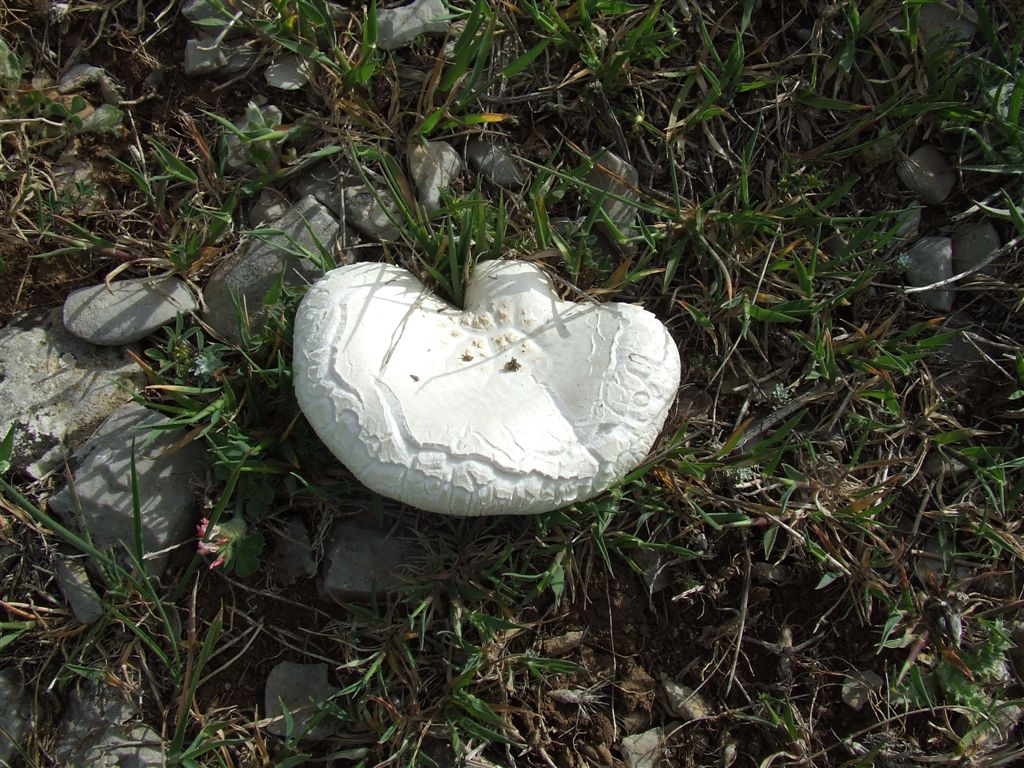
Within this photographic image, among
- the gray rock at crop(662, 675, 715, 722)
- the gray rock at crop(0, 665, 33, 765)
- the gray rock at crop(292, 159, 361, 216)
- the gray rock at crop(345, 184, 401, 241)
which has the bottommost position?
the gray rock at crop(662, 675, 715, 722)

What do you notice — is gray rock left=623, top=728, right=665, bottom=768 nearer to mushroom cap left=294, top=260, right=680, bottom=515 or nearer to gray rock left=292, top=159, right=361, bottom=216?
mushroom cap left=294, top=260, right=680, bottom=515

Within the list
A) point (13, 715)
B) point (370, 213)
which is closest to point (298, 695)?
point (13, 715)

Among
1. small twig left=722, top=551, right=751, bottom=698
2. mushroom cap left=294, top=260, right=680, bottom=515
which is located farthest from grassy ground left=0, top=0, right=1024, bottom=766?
mushroom cap left=294, top=260, right=680, bottom=515

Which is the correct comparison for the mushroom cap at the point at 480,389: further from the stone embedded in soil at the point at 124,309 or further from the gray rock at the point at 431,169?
the stone embedded in soil at the point at 124,309

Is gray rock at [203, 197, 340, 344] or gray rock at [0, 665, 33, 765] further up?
gray rock at [203, 197, 340, 344]

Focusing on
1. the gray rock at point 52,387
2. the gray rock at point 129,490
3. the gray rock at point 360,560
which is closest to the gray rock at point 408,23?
the gray rock at point 52,387

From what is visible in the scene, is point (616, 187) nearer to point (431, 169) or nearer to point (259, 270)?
point (431, 169)

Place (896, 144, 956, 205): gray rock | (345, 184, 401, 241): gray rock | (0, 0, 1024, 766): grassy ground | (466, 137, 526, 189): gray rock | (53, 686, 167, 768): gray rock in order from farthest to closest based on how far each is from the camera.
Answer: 1. (896, 144, 956, 205): gray rock
2. (466, 137, 526, 189): gray rock
3. (345, 184, 401, 241): gray rock
4. (0, 0, 1024, 766): grassy ground
5. (53, 686, 167, 768): gray rock
